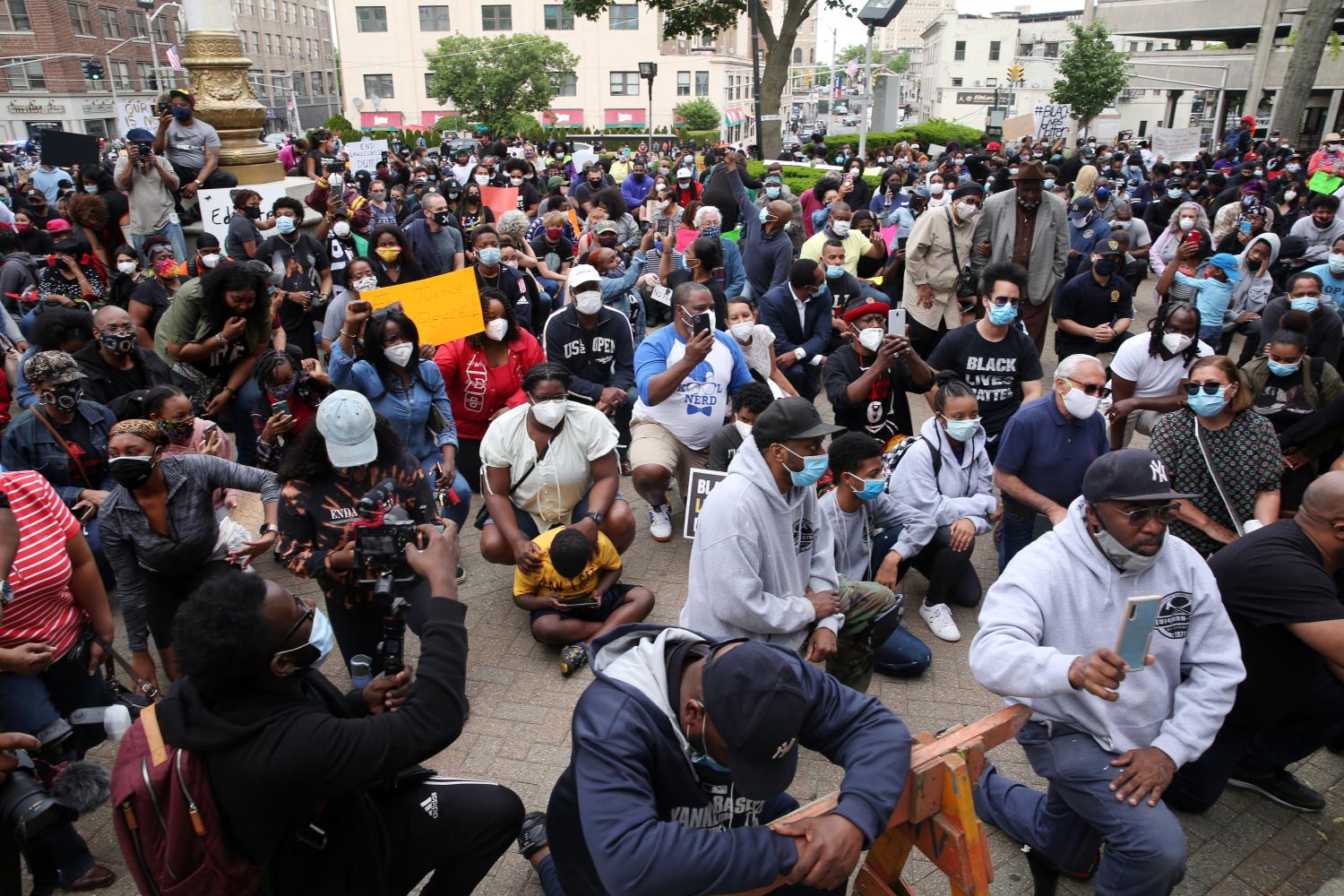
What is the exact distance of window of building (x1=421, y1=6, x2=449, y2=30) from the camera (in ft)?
224

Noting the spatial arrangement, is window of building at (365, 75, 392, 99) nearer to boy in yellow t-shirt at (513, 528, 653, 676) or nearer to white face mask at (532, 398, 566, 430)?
white face mask at (532, 398, 566, 430)

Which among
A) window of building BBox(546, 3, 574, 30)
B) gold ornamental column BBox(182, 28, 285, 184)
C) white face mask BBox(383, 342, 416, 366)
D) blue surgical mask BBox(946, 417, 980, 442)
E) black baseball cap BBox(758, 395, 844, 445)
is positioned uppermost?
window of building BBox(546, 3, 574, 30)

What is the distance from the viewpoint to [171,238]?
33.1 feet

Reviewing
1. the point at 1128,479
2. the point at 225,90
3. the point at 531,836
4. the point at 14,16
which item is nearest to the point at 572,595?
the point at 531,836

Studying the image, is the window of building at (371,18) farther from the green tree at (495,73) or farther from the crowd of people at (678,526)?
the crowd of people at (678,526)

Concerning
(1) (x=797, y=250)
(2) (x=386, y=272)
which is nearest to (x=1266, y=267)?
(1) (x=797, y=250)

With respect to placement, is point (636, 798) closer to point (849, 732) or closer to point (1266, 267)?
point (849, 732)

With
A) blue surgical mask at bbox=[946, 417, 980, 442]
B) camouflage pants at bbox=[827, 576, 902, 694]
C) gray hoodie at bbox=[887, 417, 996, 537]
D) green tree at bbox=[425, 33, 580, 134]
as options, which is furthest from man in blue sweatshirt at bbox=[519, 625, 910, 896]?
green tree at bbox=[425, 33, 580, 134]

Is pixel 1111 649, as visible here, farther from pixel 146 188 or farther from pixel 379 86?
pixel 379 86

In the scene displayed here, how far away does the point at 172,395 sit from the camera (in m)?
4.75

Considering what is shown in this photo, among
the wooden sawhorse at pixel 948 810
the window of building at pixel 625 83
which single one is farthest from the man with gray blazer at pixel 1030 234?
the window of building at pixel 625 83

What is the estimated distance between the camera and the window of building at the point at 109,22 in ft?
178

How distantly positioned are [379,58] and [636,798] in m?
78.1

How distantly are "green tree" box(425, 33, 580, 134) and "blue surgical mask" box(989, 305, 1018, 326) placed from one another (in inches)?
2331
